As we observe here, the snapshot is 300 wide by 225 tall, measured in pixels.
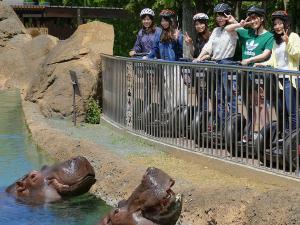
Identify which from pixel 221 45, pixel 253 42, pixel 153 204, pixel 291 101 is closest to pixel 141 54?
pixel 221 45

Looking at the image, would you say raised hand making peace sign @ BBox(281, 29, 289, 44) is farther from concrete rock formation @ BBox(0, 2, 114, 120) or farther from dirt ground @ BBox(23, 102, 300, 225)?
concrete rock formation @ BBox(0, 2, 114, 120)

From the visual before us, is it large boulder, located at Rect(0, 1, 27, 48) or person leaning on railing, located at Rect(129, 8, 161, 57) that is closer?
person leaning on railing, located at Rect(129, 8, 161, 57)

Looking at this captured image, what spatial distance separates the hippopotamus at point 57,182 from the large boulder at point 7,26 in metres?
18.3

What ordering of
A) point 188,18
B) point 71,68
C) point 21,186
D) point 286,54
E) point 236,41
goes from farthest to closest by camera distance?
point 188,18, point 71,68, point 236,41, point 286,54, point 21,186

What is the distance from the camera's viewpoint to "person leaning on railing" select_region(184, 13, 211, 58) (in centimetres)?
1020

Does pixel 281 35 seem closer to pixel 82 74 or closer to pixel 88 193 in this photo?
pixel 88 193

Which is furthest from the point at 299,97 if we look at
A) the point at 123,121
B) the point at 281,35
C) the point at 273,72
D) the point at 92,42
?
the point at 92,42

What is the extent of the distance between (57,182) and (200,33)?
12.4 ft

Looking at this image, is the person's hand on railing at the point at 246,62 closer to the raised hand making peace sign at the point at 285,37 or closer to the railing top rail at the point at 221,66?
the railing top rail at the point at 221,66

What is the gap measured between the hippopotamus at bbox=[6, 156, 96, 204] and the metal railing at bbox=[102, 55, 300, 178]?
2.07 m

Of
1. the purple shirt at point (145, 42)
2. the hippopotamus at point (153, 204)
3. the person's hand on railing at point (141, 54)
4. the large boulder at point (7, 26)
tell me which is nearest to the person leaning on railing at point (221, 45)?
the person's hand on railing at point (141, 54)

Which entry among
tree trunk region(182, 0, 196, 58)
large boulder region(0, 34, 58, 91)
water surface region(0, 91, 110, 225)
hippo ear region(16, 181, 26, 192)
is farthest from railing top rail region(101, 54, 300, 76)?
tree trunk region(182, 0, 196, 58)

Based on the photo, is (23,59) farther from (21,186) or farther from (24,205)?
(24,205)

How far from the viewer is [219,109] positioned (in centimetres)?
934
